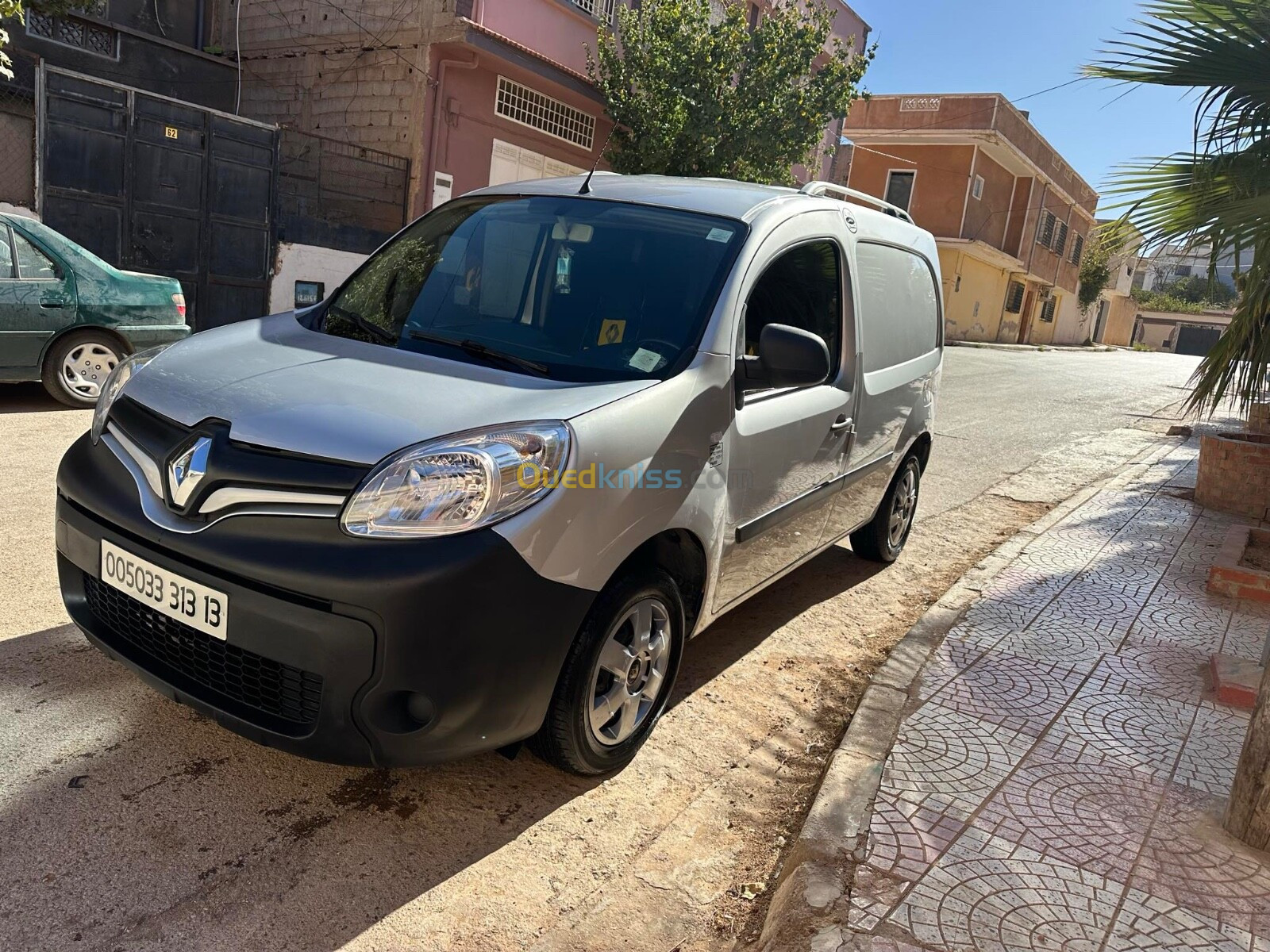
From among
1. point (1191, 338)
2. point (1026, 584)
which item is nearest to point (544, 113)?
point (1026, 584)

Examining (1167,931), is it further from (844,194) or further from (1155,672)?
(844,194)

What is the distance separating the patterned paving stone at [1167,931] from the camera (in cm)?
245

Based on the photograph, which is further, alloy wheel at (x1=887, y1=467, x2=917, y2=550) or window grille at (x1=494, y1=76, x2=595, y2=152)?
window grille at (x1=494, y1=76, x2=595, y2=152)

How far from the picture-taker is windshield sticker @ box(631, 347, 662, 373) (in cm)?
306

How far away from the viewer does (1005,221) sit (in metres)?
37.5

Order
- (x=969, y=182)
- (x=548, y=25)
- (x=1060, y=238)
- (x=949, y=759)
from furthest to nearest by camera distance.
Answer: (x=1060, y=238) → (x=969, y=182) → (x=548, y=25) → (x=949, y=759)

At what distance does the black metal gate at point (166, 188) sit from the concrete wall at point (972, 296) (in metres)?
26.3

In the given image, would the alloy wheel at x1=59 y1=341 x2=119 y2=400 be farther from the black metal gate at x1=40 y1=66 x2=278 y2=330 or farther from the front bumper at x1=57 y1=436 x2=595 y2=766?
the front bumper at x1=57 y1=436 x2=595 y2=766

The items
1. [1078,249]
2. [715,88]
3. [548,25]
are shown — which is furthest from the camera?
[1078,249]

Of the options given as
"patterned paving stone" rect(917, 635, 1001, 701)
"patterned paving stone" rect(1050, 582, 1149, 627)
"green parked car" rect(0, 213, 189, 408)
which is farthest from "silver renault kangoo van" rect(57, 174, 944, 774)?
"green parked car" rect(0, 213, 189, 408)

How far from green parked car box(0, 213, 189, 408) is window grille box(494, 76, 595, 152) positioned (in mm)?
8808

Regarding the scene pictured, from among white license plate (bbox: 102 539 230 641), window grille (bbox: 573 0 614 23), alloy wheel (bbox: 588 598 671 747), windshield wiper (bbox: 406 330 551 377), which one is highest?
window grille (bbox: 573 0 614 23)

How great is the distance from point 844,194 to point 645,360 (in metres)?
2.17

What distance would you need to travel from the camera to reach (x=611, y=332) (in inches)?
126
